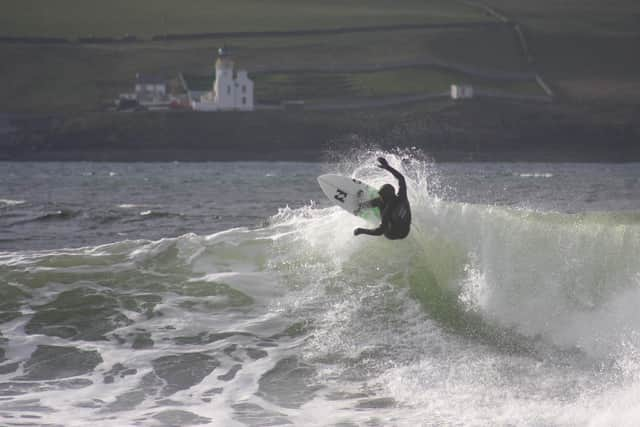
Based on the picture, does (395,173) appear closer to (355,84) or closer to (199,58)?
(355,84)

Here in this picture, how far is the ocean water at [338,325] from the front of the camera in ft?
33.5

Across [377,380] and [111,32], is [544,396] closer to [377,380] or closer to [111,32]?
[377,380]

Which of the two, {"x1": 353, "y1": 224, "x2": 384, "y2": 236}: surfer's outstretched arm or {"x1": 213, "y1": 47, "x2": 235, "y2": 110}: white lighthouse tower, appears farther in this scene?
{"x1": 213, "y1": 47, "x2": 235, "y2": 110}: white lighthouse tower

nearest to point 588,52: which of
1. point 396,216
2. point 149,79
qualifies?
point 149,79

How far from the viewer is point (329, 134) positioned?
134 m

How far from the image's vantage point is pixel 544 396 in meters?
10.2

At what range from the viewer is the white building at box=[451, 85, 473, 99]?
15112 centimetres

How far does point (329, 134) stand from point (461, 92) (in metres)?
28.7

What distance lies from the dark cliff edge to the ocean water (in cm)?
10853

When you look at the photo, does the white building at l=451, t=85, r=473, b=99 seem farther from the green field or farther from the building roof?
the building roof

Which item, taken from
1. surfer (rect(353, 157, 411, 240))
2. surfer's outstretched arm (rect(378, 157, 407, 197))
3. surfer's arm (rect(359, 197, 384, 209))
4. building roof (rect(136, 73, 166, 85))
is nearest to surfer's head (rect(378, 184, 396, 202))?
surfer (rect(353, 157, 411, 240))

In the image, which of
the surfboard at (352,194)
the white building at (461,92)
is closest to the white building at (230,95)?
the white building at (461,92)

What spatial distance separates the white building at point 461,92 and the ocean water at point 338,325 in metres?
136

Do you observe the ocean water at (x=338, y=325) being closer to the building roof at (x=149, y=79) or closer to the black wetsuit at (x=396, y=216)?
the black wetsuit at (x=396, y=216)
